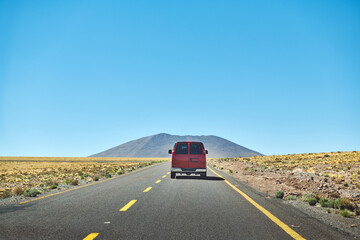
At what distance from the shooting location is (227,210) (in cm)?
786

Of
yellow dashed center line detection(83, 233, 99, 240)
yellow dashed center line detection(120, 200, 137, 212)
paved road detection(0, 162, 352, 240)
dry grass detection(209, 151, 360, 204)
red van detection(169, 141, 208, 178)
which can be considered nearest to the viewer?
yellow dashed center line detection(83, 233, 99, 240)

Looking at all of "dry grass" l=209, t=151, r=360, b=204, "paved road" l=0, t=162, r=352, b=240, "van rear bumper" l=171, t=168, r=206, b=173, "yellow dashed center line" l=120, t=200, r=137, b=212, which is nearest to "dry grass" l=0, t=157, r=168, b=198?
"paved road" l=0, t=162, r=352, b=240

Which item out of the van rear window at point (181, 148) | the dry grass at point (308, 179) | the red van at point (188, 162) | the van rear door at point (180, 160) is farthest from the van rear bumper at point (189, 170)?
the dry grass at point (308, 179)

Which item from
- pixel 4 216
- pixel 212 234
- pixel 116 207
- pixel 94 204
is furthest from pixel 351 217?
pixel 4 216

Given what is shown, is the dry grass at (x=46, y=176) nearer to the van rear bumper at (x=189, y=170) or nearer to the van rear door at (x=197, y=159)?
the van rear bumper at (x=189, y=170)

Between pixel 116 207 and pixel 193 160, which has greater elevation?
pixel 193 160

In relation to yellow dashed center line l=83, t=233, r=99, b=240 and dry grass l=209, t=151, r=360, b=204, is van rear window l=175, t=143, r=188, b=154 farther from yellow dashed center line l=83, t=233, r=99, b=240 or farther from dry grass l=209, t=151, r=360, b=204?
yellow dashed center line l=83, t=233, r=99, b=240

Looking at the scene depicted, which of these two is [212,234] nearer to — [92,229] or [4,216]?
[92,229]

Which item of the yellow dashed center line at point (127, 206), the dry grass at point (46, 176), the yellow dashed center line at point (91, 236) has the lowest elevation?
the yellow dashed center line at point (91, 236)

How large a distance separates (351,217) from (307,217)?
111 cm

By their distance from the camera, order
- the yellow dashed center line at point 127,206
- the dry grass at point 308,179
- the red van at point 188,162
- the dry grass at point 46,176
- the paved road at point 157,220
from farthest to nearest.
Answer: the red van at point 188,162 → the dry grass at point 46,176 → the dry grass at point 308,179 → the yellow dashed center line at point 127,206 → the paved road at point 157,220

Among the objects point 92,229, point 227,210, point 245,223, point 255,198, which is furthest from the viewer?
point 255,198

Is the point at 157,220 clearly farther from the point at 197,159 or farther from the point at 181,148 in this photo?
the point at 181,148

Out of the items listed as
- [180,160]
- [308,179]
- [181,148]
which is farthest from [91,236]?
[308,179]
